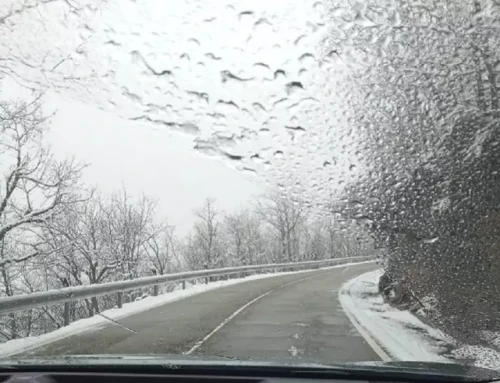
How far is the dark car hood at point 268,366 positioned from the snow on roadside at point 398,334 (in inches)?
104

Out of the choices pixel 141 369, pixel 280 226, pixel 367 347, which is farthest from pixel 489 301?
pixel 280 226

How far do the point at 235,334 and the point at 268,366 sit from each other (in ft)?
19.3

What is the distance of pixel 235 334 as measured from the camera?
30.9 ft

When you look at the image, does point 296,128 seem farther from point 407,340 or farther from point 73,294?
point 73,294

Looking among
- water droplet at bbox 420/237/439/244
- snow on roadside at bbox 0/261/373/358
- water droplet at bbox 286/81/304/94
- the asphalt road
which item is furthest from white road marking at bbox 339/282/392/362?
snow on roadside at bbox 0/261/373/358

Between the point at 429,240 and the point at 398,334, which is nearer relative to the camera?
the point at 429,240

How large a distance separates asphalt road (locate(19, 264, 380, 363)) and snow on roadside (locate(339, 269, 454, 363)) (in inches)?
10.6

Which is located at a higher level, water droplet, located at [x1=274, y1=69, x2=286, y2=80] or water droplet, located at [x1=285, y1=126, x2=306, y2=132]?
water droplet, located at [x1=274, y1=69, x2=286, y2=80]

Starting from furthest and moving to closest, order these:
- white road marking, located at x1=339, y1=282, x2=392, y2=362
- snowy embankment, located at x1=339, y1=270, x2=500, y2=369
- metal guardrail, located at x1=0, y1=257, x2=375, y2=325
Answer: metal guardrail, located at x1=0, y1=257, x2=375, y2=325 < white road marking, located at x1=339, y1=282, x2=392, y2=362 < snowy embankment, located at x1=339, y1=270, x2=500, y2=369

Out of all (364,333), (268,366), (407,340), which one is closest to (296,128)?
(364,333)

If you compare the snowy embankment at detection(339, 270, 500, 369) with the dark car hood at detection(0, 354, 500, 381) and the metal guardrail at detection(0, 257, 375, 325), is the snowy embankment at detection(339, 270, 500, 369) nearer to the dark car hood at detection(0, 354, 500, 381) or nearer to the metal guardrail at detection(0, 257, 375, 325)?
the dark car hood at detection(0, 354, 500, 381)

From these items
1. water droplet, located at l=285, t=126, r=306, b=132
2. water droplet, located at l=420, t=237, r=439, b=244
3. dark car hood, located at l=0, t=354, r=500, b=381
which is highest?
water droplet, located at l=285, t=126, r=306, b=132

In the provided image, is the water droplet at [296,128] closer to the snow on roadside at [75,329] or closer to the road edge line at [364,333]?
the road edge line at [364,333]

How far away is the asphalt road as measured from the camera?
7793 millimetres
